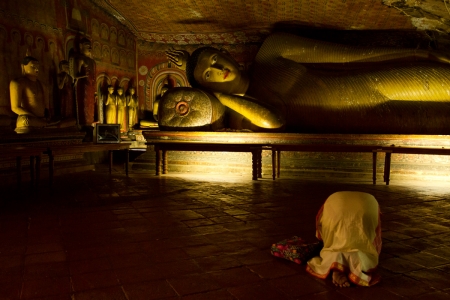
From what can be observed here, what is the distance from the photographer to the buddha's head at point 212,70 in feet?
21.9

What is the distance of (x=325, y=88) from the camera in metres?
6.63

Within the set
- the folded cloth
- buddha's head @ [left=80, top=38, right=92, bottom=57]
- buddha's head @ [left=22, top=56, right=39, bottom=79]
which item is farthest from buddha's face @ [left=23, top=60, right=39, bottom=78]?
the folded cloth

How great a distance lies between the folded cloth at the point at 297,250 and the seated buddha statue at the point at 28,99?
491cm

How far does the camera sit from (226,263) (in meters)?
2.28

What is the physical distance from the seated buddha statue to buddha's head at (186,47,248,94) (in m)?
2.50

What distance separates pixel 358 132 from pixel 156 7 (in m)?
4.77

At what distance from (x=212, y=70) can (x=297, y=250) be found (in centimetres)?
487

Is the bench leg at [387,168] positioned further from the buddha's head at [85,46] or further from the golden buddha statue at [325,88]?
the buddha's head at [85,46]

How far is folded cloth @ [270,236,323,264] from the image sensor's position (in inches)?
89.2

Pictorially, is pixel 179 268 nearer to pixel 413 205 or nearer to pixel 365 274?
pixel 365 274

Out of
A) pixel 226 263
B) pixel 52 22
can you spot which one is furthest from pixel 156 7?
pixel 226 263

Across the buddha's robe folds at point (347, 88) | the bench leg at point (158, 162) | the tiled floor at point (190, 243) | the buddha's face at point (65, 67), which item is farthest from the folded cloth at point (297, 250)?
the buddha's face at point (65, 67)

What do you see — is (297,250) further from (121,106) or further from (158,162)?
(121,106)

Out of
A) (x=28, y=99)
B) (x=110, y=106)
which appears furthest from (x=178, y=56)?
(x=110, y=106)
